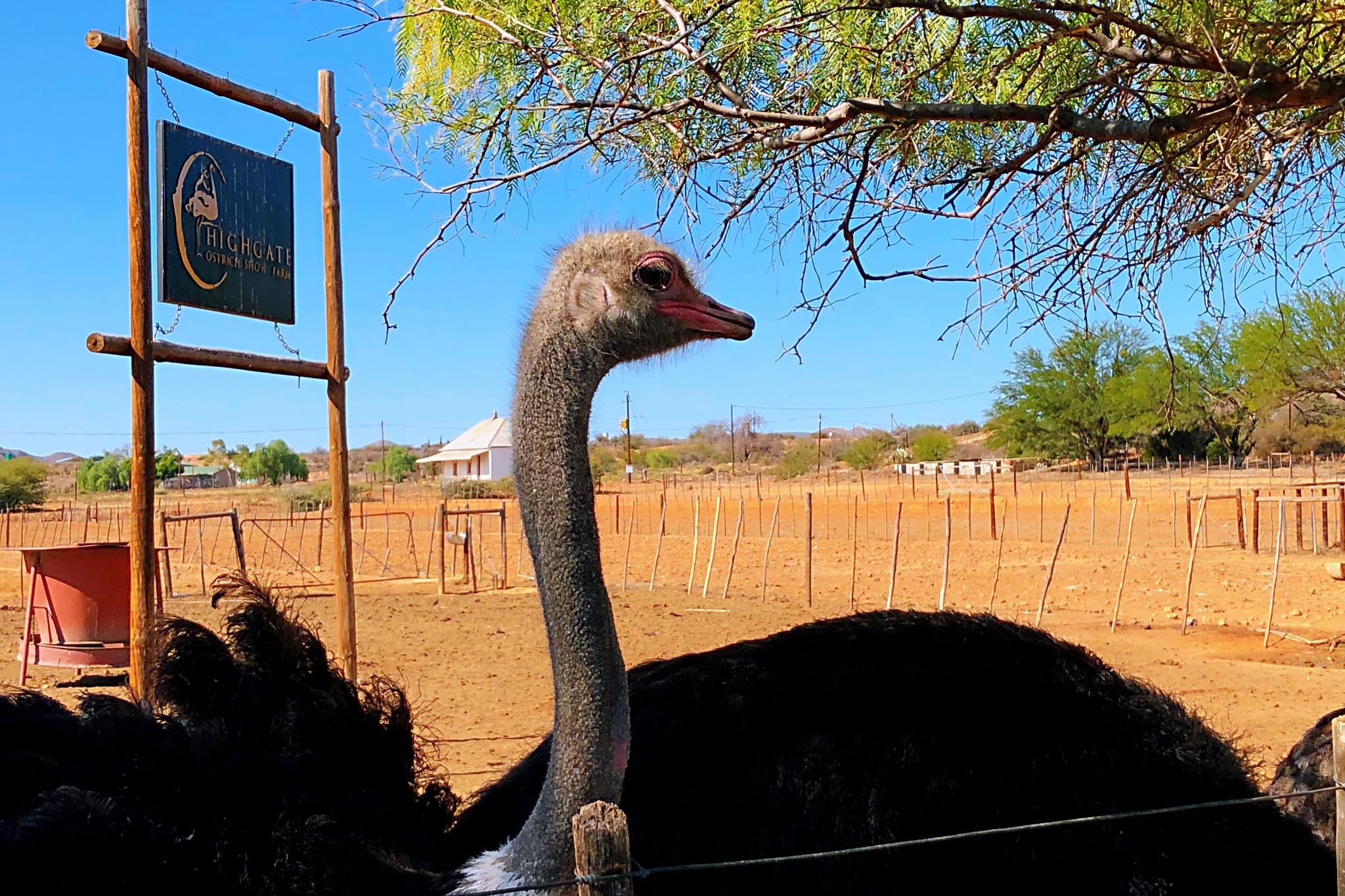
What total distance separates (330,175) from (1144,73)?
3.71 metres

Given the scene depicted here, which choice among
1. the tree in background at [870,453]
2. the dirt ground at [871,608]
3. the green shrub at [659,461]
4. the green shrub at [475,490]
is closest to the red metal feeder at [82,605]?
the dirt ground at [871,608]

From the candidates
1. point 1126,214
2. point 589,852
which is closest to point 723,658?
point 589,852

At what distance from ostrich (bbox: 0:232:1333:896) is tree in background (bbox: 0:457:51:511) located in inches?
1766

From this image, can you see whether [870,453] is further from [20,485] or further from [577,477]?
[577,477]

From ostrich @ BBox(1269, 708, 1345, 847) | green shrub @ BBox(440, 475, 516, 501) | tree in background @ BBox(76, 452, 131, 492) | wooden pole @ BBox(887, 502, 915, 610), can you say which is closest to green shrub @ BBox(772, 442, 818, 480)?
green shrub @ BBox(440, 475, 516, 501)

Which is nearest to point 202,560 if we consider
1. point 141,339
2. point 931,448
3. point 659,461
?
point 141,339

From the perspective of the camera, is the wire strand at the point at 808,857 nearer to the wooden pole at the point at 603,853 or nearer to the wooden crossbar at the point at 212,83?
the wooden pole at the point at 603,853

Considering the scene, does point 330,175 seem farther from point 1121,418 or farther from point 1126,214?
point 1121,418

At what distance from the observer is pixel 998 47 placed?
4.33 metres

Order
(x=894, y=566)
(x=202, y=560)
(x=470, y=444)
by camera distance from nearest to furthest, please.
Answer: (x=202, y=560), (x=894, y=566), (x=470, y=444)

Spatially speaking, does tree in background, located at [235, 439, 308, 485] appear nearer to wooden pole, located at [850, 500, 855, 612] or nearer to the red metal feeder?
wooden pole, located at [850, 500, 855, 612]

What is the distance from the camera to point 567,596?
214 centimetres

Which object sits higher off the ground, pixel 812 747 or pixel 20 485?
pixel 20 485

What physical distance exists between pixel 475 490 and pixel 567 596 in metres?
43.9
